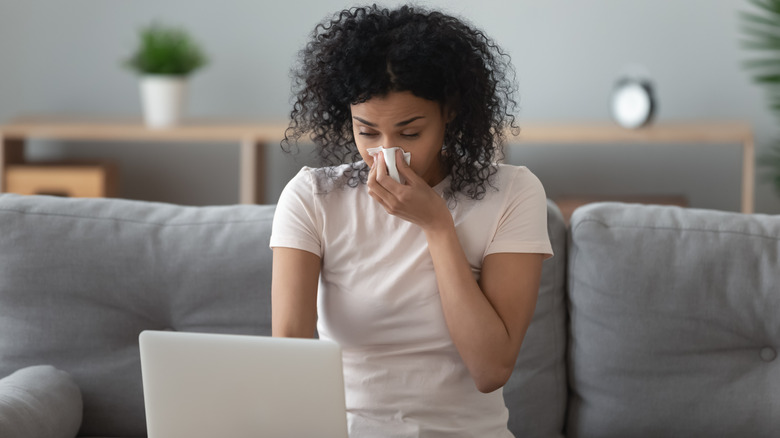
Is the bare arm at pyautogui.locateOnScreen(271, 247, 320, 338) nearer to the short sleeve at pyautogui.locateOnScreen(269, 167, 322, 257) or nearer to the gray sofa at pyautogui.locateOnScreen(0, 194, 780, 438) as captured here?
the short sleeve at pyautogui.locateOnScreen(269, 167, 322, 257)

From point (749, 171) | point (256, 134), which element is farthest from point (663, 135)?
point (256, 134)

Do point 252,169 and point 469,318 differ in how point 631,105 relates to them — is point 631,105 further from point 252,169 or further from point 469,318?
point 469,318

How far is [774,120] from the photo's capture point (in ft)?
11.2

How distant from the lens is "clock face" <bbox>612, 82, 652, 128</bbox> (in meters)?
3.14

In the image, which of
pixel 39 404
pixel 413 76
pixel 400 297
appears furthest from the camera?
pixel 39 404

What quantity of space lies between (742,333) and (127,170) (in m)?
2.73

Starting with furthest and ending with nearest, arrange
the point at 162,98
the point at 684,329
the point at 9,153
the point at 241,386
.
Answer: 1. the point at 9,153
2. the point at 162,98
3. the point at 684,329
4. the point at 241,386

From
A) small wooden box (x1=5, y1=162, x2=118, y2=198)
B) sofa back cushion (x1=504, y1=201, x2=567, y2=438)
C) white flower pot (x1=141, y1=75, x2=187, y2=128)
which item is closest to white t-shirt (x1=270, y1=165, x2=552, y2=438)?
sofa back cushion (x1=504, y1=201, x2=567, y2=438)

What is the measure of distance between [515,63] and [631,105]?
0.54 metres

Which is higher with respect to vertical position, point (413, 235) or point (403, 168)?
point (403, 168)

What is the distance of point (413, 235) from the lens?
1421 mm

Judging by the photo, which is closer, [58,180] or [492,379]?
[492,379]

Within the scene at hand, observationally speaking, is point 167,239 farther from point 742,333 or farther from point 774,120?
point 774,120

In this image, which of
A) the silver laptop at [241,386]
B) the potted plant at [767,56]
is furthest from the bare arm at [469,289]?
the potted plant at [767,56]
